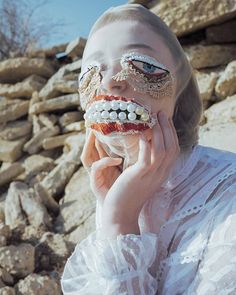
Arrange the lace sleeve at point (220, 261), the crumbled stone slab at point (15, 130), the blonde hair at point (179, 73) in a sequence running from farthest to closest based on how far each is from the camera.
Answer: the crumbled stone slab at point (15, 130) → the blonde hair at point (179, 73) → the lace sleeve at point (220, 261)

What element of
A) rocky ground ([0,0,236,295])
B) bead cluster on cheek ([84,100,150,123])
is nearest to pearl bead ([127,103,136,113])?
bead cluster on cheek ([84,100,150,123])

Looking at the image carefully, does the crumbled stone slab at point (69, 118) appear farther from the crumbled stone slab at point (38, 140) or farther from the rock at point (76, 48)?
the rock at point (76, 48)

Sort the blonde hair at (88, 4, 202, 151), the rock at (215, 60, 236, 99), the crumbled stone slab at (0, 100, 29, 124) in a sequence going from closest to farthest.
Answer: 1. the blonde hair at (88, 4, 202, 151)
2. the rock at (215, 60, 236, 99)
3. the crumbled stone slab at (0, 100, 29, 124)

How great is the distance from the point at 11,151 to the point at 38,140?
1.23ft

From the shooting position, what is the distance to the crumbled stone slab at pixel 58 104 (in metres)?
6.39

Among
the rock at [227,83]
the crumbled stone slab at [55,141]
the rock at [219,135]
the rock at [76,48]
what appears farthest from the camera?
the rock at [76,48]

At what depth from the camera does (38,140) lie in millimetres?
6211

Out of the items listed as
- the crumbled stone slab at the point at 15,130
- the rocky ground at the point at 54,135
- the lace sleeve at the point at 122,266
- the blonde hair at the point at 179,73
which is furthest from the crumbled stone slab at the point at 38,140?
the lace sleeve at the point at 122,266

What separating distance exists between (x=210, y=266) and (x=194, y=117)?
0.52m

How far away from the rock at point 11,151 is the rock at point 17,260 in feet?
9.27

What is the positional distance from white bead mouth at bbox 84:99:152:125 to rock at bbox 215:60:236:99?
3.65m

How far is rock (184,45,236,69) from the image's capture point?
5.30 m

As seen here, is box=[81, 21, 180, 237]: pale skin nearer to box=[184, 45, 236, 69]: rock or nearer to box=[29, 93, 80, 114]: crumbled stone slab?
box=[184, 45, 236, 69]: rock

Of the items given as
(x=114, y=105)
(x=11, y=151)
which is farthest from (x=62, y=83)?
(x=114, y=105)
